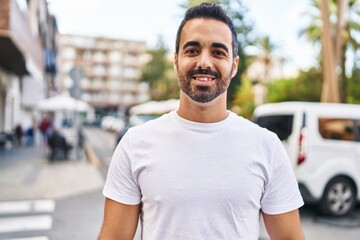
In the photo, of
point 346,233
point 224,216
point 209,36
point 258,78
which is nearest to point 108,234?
point 224,216

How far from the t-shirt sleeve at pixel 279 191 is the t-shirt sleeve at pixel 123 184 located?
50 centimetres

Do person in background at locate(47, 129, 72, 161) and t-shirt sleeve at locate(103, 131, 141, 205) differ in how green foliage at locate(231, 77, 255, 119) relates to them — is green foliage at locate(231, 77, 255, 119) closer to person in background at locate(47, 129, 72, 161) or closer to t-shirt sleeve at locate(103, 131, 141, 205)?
person in background at locate(47, 129, 72, 161)

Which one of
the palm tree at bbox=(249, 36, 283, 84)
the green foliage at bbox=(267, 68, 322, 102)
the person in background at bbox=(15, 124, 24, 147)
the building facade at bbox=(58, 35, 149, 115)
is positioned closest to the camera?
the person in background at bbox=(15, 124, 24, 147)

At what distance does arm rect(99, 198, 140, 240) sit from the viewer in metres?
1.59

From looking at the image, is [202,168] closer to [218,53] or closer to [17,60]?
[218,53]

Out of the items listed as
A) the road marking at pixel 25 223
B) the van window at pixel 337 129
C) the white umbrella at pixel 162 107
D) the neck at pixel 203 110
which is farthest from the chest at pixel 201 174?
the white umbrella at pixel 162 107

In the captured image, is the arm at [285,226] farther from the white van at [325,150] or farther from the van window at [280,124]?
the van window at [280,124]

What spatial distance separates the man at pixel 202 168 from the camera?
1513 millimetres

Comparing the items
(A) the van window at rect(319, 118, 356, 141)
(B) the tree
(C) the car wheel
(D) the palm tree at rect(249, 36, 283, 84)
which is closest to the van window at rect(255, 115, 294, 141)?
(A) the van window at rect(319, 118, 356, 141)

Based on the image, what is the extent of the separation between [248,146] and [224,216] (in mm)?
283

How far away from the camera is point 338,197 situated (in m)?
6.98

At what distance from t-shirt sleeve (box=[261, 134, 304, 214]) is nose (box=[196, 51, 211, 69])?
0.42 metres

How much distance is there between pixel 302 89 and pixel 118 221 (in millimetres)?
24067

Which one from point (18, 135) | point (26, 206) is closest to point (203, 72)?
point (26, 206)
